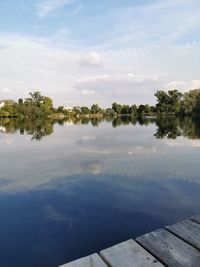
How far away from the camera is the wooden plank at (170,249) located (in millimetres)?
2457

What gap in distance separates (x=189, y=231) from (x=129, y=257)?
99cm

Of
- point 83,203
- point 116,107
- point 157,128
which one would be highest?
point 116,107

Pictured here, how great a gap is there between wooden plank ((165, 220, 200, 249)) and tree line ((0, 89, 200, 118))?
6295 centimetres

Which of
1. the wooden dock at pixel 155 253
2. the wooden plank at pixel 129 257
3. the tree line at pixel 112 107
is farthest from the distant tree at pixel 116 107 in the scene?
the wooden plank at pixel 129 257

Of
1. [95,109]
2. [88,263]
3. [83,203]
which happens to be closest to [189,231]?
[88,263]

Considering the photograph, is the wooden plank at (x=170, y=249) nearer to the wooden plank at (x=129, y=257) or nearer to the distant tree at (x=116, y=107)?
the wooden plank at (x=129, y=257)

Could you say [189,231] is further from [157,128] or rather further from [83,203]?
[157,128]

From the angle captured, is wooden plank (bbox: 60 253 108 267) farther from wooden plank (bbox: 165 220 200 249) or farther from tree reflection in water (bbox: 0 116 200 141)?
tree reflection in water (bbox: 0 116 200 141)

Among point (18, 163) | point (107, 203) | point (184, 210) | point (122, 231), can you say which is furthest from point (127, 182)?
point (18, 163)

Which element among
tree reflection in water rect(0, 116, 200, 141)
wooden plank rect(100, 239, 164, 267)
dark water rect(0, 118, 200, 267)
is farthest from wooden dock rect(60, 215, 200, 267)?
tree reflection in water rect(0, 116, 200, 141)

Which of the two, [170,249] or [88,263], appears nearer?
[88,263]

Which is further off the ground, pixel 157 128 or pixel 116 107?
pixel 116 107

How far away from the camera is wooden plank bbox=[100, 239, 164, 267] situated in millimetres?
2420

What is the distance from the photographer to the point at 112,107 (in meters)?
119
